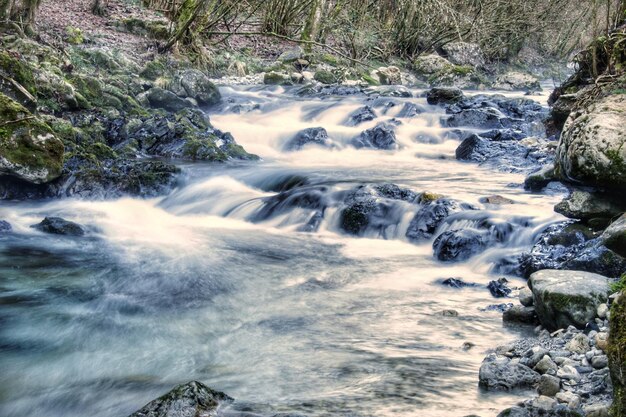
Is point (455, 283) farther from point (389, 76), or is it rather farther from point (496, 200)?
point (389, 76)

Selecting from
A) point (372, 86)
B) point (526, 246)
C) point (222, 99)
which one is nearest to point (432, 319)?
point (526, 246)

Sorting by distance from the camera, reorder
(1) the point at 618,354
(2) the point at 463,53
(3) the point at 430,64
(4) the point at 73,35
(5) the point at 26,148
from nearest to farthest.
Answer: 1. (1) the point at 618,354
2. (5) the point at 26,148
3. (4) the point at 73,35
4. (3) the point at 430,64
5. (2) the point at 463,53

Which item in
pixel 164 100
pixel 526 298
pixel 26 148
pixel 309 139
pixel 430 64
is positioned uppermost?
pixel 430 64

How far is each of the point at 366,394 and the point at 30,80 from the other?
25.8 feet

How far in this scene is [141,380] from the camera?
423cm

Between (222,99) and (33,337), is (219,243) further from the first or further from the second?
(222,99)

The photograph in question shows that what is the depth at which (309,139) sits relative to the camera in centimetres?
1259

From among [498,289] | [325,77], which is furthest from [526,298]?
[325,77]

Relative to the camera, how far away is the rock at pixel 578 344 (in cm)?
392

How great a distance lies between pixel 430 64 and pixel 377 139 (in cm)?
949

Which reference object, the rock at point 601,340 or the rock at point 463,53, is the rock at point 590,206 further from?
the rock at point 463,53

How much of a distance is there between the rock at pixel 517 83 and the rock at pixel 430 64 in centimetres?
169

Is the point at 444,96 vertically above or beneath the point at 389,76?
beneath

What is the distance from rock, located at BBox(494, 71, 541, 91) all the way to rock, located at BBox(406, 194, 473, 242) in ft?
41.8
